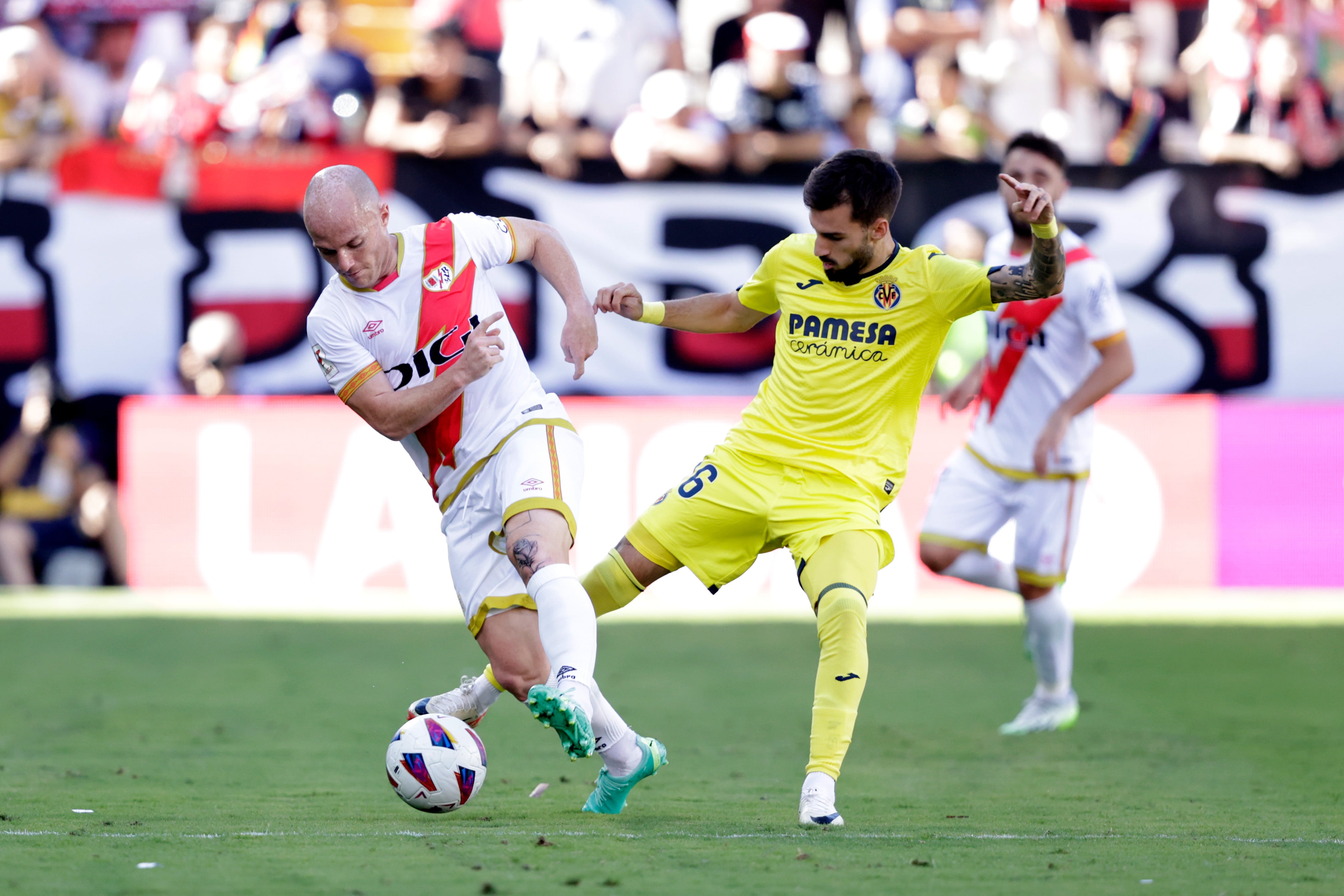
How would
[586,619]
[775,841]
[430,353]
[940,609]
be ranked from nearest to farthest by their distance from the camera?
[775,841] → [586,619] → [430,353] → [940,609]

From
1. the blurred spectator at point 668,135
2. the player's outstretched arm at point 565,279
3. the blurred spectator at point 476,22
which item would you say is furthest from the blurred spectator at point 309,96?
the player's outstretched arm at point 565,279

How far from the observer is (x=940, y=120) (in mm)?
13719

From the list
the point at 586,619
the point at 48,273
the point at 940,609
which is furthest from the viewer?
the point at 48,273

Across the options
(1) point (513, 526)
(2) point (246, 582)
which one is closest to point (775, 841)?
(1) point (513, 526)

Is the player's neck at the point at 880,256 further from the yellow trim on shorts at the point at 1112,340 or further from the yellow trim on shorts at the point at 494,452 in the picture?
the yellow trim on shorts at the point at 1112,340

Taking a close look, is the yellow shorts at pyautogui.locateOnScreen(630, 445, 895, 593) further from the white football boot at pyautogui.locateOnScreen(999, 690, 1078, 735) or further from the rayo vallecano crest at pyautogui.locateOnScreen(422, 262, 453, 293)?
the white football boot at pyautogui.locateOnScreen(999, 690, 1078, 735)

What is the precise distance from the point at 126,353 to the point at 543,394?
8180mm

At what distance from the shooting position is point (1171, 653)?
32.3ft

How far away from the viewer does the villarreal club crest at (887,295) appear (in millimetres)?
5559

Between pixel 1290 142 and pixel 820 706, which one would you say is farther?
pixel 1290 142

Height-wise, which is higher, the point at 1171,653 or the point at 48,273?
the point at 48,273

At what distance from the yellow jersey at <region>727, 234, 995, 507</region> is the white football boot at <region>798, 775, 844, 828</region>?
1114 millimetres

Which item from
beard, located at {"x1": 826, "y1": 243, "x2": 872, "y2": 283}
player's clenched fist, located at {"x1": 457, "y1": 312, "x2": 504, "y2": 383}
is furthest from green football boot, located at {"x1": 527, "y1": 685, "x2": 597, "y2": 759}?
beard, located at {"x1": 826, "y1": 243, "x2": 872, "y2": 283}

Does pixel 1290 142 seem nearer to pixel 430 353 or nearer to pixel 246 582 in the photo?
pixel 246 582
